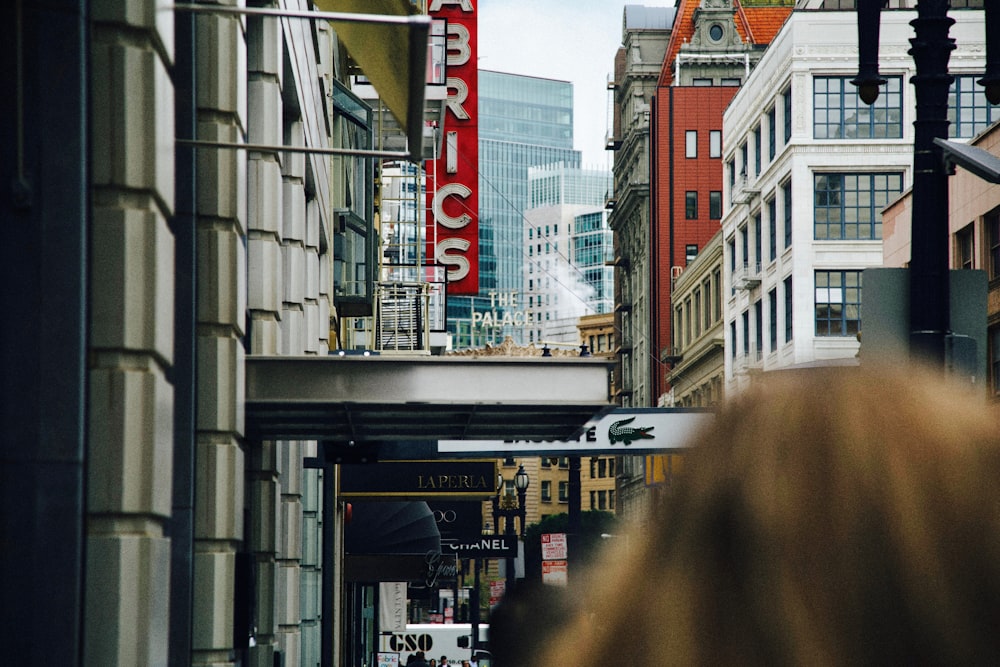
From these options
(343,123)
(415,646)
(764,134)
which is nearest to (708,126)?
(764,134)

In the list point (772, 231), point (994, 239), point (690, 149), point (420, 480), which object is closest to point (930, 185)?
point (420, 480)

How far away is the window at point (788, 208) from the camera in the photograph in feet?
179

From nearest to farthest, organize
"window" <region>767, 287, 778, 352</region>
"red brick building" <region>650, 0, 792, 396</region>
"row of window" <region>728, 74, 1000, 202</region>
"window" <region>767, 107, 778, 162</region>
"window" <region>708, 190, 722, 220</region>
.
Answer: "row of window" <region>728, 74, 1000, 202</region>, "window" <region>767, 287, 778, 352</region>, "window" <region>767, 107, 778, 162</region>, "red brick building" <region>650, 0, 792, 396</region>, "window" <region>708, 190, 722, 220</region>

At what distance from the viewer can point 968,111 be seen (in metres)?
51.9

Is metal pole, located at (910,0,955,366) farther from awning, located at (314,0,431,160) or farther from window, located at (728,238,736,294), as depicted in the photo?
window, located at (728,238,736,294)

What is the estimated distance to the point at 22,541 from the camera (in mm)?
5906

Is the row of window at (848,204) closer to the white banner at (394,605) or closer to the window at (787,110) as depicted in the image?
the window at (787,110)

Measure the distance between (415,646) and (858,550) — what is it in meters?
44.5

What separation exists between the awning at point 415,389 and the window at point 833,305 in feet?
136

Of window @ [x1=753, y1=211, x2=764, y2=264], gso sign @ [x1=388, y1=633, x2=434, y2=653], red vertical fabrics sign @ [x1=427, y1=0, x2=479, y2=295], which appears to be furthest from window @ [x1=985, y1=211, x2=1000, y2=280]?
window @ [x1=753, y1=211, x2=764, y2=264]

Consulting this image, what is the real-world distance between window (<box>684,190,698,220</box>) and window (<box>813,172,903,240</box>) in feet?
118

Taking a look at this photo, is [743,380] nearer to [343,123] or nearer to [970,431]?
[970,431]

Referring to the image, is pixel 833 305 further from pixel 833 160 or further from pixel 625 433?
pixel 625 433

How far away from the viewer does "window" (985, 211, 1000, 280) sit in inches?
1304
